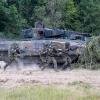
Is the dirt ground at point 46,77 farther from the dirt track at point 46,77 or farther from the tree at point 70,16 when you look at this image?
the tree at point 70,16

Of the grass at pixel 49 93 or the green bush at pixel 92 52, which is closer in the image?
the grass at pixel 49 93

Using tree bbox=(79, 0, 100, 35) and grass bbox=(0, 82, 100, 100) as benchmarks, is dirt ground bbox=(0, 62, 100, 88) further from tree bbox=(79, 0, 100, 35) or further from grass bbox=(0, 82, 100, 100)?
tree bbox=(79, 0, 100, 35)

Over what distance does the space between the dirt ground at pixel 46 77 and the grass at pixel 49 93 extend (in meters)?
1.45

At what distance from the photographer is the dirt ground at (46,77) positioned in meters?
16.6

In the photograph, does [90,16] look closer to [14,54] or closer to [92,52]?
[14,54]

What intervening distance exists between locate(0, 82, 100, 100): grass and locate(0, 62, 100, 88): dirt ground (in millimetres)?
1448

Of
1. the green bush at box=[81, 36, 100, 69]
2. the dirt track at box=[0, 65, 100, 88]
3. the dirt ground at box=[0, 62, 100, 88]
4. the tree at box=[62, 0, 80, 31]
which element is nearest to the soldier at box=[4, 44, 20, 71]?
the dirt ground at box=[0, 62, 100, 88]

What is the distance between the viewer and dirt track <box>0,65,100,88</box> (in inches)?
652

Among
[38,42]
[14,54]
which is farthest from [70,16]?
[14,54]

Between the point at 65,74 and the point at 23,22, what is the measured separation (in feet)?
67.7

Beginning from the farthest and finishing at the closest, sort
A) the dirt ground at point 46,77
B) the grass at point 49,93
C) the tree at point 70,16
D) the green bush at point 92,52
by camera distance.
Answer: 1. the tree at point 70,16
2. the green bush at point 92,52
3. the dirt ground at point 46,77
4. the grass at point 49,93

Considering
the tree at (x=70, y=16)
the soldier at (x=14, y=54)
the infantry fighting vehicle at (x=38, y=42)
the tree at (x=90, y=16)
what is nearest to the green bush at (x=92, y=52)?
the infantry fighting vehicle at (x=38, y=42)

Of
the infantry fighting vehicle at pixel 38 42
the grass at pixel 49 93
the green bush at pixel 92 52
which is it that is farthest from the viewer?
the infantry fighting vehicle at pixel 38 42

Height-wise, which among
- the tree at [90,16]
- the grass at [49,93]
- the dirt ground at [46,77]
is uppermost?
the grass at [49,93]
